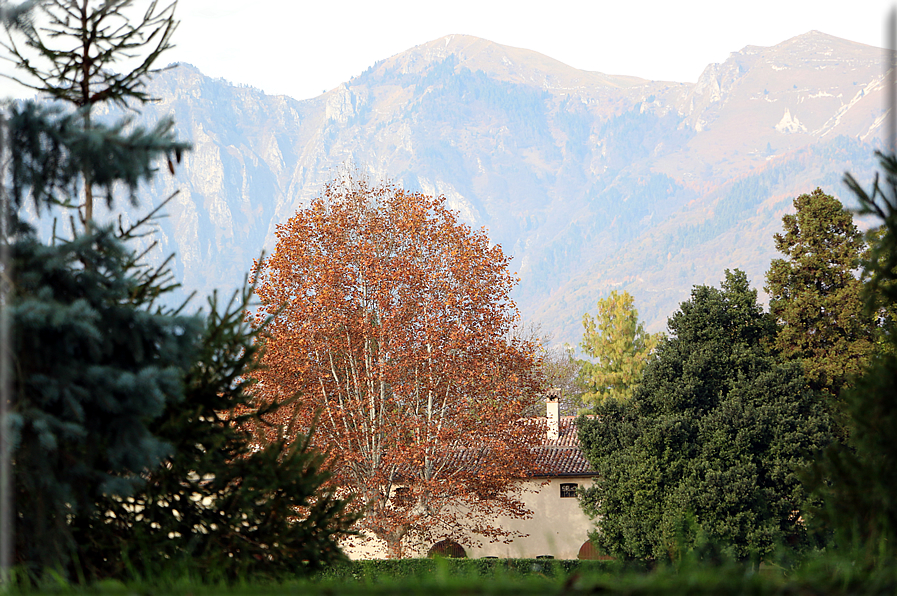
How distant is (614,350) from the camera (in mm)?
57844

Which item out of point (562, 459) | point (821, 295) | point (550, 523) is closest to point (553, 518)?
point (550, 523)

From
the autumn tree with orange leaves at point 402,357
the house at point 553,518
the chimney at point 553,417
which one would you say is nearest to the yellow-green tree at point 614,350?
the chimney at point 553,417

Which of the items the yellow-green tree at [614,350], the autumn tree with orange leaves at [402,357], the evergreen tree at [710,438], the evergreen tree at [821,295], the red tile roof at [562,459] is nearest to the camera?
the autumn tree with orange leaves at [402,357]

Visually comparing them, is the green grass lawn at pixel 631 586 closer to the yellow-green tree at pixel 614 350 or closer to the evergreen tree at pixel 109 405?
the evergreen tree at pixel 109 405

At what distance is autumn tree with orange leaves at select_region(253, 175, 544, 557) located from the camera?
26016mm

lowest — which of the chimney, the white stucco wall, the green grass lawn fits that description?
the white stucco wall

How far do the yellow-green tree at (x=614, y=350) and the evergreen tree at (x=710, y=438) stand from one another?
24.9 metres

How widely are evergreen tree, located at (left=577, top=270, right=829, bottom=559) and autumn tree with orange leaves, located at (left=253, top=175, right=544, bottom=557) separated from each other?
4.19m

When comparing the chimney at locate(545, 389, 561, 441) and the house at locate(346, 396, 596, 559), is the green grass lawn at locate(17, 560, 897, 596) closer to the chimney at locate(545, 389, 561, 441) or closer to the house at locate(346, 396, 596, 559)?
the house at locate(346, 396, 596, 559)

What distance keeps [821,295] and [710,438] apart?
668 centimetres

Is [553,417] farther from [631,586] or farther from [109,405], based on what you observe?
[631,586]

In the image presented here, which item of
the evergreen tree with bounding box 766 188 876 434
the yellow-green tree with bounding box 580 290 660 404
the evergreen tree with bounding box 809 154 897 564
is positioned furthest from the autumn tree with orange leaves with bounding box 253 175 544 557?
the yellow-green tree with bounding box 580 290 660 404

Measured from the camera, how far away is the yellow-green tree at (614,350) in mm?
56438

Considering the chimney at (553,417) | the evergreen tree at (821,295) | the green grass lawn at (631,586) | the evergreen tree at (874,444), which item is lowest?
the green grass lawn at (631,586)
